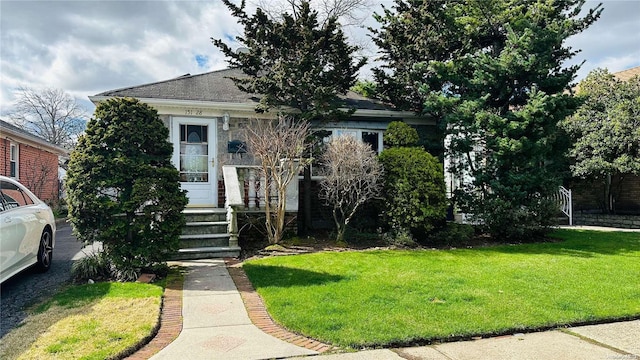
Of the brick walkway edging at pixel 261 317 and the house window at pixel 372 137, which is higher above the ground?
the house window at pixel 372 137

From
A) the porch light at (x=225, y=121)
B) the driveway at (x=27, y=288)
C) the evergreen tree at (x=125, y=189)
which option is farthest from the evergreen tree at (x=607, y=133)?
the driveway at (x=27, y=288)

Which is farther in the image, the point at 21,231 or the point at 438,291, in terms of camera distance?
the point at 21,231

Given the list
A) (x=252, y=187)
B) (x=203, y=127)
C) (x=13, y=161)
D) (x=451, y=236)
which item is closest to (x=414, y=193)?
(x=451, y=236)

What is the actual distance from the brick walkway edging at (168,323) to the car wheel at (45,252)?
7.50ft

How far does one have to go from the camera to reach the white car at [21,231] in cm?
530

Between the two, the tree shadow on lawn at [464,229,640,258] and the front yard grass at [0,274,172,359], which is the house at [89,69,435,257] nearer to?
the front yard grass at [0,274,172,359]

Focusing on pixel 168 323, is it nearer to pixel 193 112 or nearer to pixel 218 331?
pixel 218 331

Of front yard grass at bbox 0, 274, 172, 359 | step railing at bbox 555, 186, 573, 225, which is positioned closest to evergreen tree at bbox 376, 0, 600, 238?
step railing at bbox 555, 186, 573, 225

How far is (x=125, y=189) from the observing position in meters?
6.56

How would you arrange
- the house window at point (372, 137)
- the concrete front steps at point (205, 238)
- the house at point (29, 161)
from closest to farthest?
the concrete front steps at point (205, 238) < the house window at point (372, 137) < the house at point (29, 161)

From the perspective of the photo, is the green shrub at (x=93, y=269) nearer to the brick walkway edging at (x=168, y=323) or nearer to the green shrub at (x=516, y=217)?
the brick walkway edging at (x=168, y=323)

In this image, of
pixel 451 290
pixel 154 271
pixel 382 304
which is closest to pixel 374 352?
pixel 382 304

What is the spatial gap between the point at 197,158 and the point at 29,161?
36.9 ft

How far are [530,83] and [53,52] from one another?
41.0 feet
